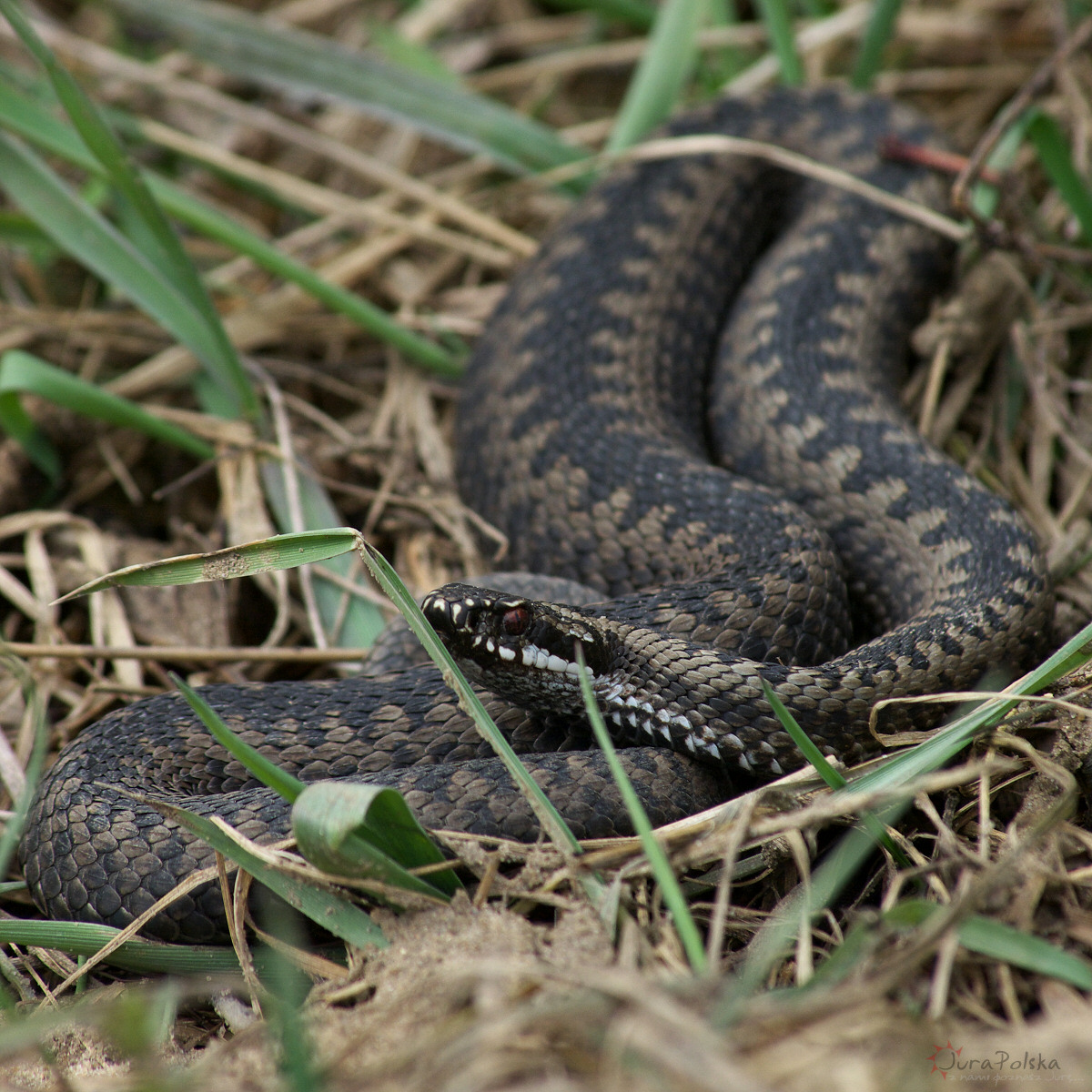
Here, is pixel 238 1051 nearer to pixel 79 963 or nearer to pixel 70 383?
pixel 79 963

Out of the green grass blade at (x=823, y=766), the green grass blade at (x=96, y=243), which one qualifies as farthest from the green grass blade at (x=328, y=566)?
the green grass blade at (x=823, y=766)

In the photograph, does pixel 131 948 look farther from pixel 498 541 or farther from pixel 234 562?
pixel 498 541

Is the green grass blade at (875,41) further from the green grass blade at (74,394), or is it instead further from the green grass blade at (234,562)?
the green grass blade at (234,562)

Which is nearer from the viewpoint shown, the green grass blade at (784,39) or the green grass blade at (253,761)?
the green grass blade at (253,761)

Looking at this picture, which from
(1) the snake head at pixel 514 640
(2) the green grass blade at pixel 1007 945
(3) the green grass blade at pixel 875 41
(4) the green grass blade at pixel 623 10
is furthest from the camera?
(4) the green grass blade at pixel 623 10

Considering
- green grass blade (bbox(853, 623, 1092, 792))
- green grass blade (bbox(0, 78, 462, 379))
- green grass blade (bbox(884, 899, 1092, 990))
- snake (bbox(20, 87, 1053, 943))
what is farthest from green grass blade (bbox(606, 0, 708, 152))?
green grass blade (bbox(884, 899, 1092, 990))

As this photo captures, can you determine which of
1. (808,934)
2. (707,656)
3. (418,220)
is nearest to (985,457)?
(707,656)

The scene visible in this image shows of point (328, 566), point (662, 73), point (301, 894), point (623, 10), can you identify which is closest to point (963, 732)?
point (301, 894)

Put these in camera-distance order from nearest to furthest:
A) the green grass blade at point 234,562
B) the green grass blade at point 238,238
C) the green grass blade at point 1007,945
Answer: the green grass blade at point 1007,945 < the green grass blade at point 234,562 < the green grass blade at point 238,238
